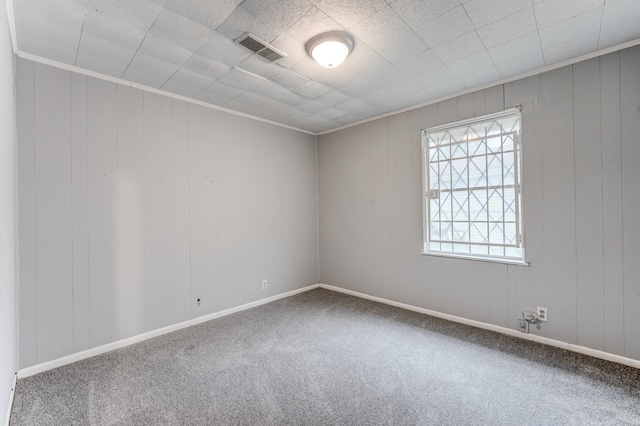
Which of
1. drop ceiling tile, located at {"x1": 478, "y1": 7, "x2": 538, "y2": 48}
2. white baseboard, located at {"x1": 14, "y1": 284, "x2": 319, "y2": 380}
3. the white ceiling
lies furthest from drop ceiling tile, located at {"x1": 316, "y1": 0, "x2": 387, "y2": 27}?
white baseboard, located at {"x1": 14, "y1": 284, "x2": 319, "y2": 380}

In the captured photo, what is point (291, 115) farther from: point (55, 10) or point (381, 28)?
point (55, 10)

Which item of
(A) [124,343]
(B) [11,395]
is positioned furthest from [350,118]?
(B) [11,395]

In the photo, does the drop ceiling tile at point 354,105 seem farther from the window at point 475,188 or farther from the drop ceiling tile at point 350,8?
the drop ceiling tile at point 350,8

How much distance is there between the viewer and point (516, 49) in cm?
240

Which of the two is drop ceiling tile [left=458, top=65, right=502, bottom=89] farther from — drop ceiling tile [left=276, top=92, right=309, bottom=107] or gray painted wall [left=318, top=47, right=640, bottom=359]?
drop ceiling tile [left=276, top=92, right=309, bottom=107]

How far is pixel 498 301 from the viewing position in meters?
3.04

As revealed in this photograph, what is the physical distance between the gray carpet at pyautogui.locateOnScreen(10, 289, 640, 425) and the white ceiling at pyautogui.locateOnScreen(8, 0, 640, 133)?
8.19ft

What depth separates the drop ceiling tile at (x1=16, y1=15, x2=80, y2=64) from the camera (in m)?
1.98

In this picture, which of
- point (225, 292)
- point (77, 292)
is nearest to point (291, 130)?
point (225, 292)

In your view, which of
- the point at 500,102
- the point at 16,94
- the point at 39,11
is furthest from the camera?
the point at 500,102

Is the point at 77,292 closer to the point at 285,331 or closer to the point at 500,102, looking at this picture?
the point at 285,331

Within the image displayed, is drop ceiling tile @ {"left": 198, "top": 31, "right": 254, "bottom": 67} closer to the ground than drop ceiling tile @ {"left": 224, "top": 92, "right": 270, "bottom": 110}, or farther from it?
closer to the ground

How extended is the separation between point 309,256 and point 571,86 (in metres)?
3.64

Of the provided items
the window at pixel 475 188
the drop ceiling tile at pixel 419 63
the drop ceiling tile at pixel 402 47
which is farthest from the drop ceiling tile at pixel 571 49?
the drop ceiling tile at pixel 402 47
